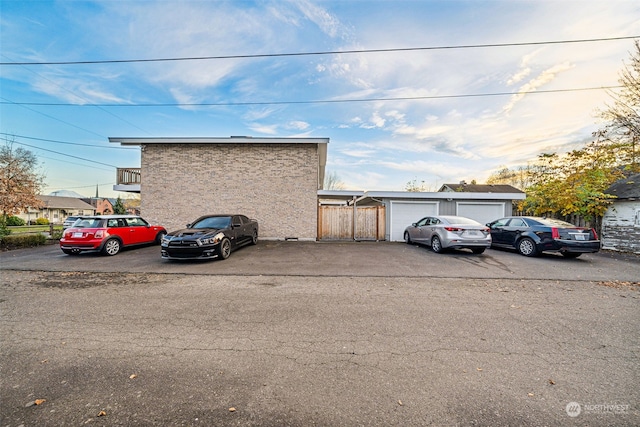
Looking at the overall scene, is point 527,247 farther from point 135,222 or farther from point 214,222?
point 135,222

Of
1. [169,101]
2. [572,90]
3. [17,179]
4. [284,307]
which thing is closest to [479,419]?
[284,307]

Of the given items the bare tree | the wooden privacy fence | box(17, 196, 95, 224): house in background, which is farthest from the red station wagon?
box(17, 196, 95, 224): house in background

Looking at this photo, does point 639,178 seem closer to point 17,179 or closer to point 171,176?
point 171,176

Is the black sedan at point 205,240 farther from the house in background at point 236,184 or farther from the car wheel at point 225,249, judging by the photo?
the house in background at point 236,184

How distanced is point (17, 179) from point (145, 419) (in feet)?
113

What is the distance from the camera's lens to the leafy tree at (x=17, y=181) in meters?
22.0

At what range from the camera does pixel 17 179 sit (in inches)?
904

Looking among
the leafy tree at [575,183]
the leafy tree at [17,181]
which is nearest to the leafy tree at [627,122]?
the leafy tree at [575,183]

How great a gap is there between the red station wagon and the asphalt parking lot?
2.73 m

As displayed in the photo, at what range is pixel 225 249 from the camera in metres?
8.26

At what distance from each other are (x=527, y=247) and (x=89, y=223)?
16.0 m

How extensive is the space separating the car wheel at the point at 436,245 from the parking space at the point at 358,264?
9.2 inches

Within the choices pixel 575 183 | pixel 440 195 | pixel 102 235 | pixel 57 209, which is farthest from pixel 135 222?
pixel 57 209

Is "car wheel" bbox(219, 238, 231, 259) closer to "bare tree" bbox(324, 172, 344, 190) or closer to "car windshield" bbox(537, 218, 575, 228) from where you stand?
"car windshield" bbox(537, 218, 575, 228)
